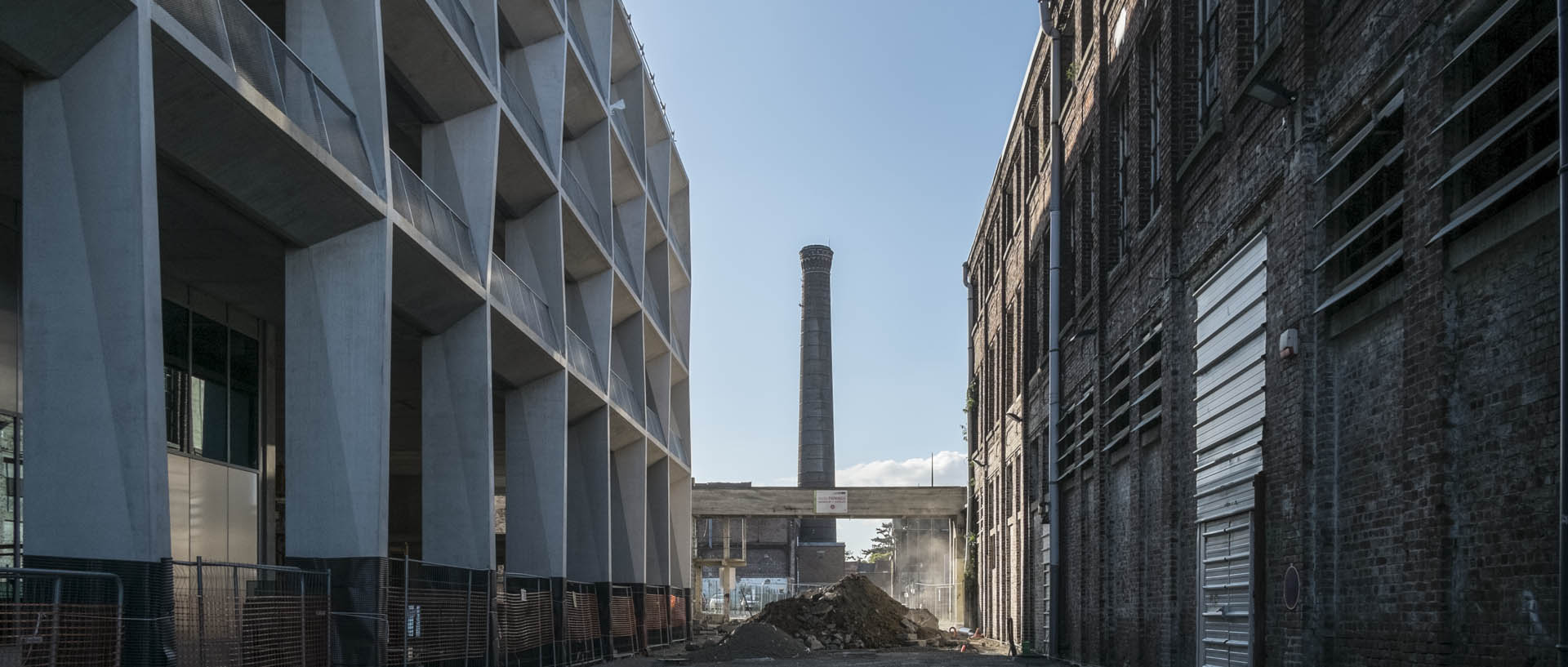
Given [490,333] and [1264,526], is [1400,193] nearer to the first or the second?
[1264,526]

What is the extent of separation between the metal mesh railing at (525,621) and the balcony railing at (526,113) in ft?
23.0

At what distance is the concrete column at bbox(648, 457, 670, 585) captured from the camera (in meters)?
37.7

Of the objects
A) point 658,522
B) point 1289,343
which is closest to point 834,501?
point 658,522

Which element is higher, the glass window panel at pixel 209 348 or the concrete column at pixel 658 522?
the glass window panel at pixel 209 348

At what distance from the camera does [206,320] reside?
61.3 ft

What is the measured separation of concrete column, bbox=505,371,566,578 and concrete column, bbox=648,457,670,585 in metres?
13.8

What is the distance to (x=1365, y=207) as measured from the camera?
1067 centimetres

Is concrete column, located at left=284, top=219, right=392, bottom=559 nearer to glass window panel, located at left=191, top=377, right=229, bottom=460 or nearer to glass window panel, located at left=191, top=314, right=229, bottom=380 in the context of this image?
glass window panel, located at left=191, top=377, right=229, bottom=460

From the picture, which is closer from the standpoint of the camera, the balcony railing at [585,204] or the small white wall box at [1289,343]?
the small white wall box at [1289,343]

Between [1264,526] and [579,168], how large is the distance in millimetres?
20364

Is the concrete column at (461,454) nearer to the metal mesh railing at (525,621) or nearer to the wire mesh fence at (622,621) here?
the metal mesh railing at (525,621)

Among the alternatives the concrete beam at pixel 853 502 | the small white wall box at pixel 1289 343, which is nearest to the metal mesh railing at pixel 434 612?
the small white wall box at pixel 1289 343

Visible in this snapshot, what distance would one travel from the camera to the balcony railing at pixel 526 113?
71.1 feet

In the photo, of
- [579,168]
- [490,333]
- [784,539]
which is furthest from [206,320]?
[784,539]
